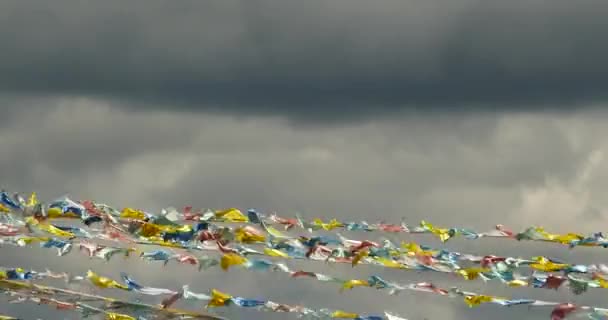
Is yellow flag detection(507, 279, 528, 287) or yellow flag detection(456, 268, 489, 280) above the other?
yellow flag detection(456, 268, 489, 280)

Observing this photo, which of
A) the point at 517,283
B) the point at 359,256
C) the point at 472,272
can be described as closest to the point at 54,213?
the point at 359,256

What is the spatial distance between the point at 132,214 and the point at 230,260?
15.3 feet

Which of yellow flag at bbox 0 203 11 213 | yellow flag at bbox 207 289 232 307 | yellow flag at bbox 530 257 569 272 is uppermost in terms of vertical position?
yellow flag at bbox 530 257 569 272

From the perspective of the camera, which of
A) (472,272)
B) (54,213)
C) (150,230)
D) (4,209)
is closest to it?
(472,272)

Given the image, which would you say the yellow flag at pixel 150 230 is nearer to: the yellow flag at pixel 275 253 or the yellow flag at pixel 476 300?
the yellow flag at pixel 275 253

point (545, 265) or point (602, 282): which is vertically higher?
point (545, 265)

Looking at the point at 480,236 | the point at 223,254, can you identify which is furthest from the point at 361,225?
the point at 223,254

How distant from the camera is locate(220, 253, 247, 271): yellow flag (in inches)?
1049

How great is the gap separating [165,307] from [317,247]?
339cm

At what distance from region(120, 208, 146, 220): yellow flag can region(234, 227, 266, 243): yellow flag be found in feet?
12.0

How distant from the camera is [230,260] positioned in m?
26.7

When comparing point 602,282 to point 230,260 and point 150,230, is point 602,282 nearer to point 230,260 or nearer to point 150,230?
point 230,260

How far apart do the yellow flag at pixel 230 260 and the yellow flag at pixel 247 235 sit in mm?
679

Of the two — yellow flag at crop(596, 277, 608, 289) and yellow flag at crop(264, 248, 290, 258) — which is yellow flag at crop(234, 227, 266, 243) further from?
yellow flag at crop(596, 277, 608, 289)
